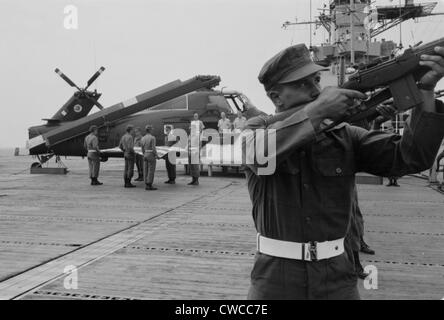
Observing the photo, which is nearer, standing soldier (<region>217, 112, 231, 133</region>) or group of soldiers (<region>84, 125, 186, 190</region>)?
group of soldiers (<region>84, 125, 186, 190</region>)

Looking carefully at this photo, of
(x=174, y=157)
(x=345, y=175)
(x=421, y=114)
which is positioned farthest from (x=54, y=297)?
(x=174, y=157)

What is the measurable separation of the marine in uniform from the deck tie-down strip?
123 inches

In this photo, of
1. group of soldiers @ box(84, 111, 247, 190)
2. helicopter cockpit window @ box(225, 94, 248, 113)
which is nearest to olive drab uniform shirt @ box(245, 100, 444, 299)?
group of soldiers @ box(84, 111, 247, 190)

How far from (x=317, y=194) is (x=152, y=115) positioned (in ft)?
53.2

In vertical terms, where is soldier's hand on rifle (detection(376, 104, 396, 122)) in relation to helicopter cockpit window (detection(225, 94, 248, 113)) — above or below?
below

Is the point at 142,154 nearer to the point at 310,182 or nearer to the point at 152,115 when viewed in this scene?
the point at 152,115

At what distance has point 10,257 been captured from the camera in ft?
18.3

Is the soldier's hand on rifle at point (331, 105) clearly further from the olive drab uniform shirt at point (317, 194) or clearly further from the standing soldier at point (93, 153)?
the standing soldier at point (93, 153)

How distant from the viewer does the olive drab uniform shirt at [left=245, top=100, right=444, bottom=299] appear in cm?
198

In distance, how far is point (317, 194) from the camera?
2.04 m

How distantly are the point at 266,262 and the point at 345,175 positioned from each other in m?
0.53

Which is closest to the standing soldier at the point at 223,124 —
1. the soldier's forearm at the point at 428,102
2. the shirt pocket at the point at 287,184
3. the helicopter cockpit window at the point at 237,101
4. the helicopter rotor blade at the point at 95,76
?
the helicopter cockpit window at the point at 237,101

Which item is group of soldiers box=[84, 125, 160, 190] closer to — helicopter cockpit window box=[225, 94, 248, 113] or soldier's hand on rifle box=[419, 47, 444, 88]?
helicopter cockpit window box=[225, 94, 248, 113]

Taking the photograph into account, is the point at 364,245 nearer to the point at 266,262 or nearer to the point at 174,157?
the point at 266,262
